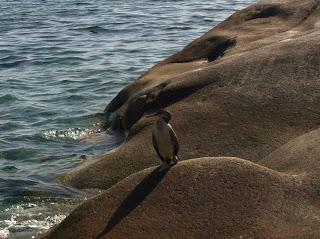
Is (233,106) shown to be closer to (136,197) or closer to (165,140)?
(165,140)

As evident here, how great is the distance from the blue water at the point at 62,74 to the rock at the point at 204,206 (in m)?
2.96

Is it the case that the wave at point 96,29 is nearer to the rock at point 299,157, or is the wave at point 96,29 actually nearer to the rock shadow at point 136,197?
the rock at point 299,157

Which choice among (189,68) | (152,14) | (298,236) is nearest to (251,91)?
(189,68)

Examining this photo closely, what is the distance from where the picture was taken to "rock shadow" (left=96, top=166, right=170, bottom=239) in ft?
29.1

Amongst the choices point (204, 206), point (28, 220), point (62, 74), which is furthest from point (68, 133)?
point (204, 206)

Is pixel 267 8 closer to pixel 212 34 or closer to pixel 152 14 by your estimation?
Answer: pixel 212 34

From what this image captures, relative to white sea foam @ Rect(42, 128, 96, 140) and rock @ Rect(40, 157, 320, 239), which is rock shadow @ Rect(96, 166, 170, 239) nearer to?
rock @ Rect(40, 157, 320, 239)

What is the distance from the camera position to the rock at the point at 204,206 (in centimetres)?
838

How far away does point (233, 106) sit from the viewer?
44.3ft

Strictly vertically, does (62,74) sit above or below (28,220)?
below

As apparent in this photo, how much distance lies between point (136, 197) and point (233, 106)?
4.78m

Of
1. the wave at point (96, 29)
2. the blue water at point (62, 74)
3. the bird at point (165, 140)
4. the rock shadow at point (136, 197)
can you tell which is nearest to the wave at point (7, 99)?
the blue water at point (62, 74)

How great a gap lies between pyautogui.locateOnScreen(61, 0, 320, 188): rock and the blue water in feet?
2.63

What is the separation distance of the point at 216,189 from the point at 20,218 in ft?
15.1
